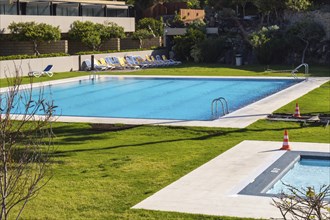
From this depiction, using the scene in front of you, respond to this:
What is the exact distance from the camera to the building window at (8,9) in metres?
36.2

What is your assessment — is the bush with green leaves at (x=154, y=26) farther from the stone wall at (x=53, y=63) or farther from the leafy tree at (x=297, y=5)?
the leafy tree at (x=297, y=5)

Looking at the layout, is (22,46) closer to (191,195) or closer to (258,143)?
(258,143)

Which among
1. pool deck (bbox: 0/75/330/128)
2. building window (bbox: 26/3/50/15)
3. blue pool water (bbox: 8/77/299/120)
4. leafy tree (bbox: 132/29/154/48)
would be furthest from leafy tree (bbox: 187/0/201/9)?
pool deck (bbox: 0/75/330/128)

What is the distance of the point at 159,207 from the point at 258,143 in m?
5.37

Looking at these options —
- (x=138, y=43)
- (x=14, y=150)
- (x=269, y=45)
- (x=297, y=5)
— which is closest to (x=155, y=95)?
(x=269, y=45)

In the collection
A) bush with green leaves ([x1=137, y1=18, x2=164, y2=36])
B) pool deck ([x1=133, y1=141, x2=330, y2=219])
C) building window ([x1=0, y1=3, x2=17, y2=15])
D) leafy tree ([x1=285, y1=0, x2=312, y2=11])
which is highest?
leafy tree ([x1=285, y1=0, x2=312, y2=11])

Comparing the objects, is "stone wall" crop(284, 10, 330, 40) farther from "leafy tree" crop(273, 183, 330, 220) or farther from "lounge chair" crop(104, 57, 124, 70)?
"leafy tree" crop(273, 183, 330, 220)

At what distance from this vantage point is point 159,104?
2275 centimetres

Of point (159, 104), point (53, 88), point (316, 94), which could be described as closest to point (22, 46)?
point (53, 88)

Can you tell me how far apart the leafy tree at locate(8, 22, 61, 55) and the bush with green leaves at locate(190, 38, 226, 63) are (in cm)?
985

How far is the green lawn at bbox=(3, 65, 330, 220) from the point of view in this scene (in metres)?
9.05

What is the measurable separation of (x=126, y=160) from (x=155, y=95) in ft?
44.3

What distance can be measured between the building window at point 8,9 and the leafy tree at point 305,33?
16.9 metres

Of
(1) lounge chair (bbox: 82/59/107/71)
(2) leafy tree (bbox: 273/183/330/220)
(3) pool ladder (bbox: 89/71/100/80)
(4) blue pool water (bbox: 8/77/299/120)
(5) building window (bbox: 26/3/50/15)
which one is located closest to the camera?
(2) leafy tree (bbox: 273/183/330/220)
